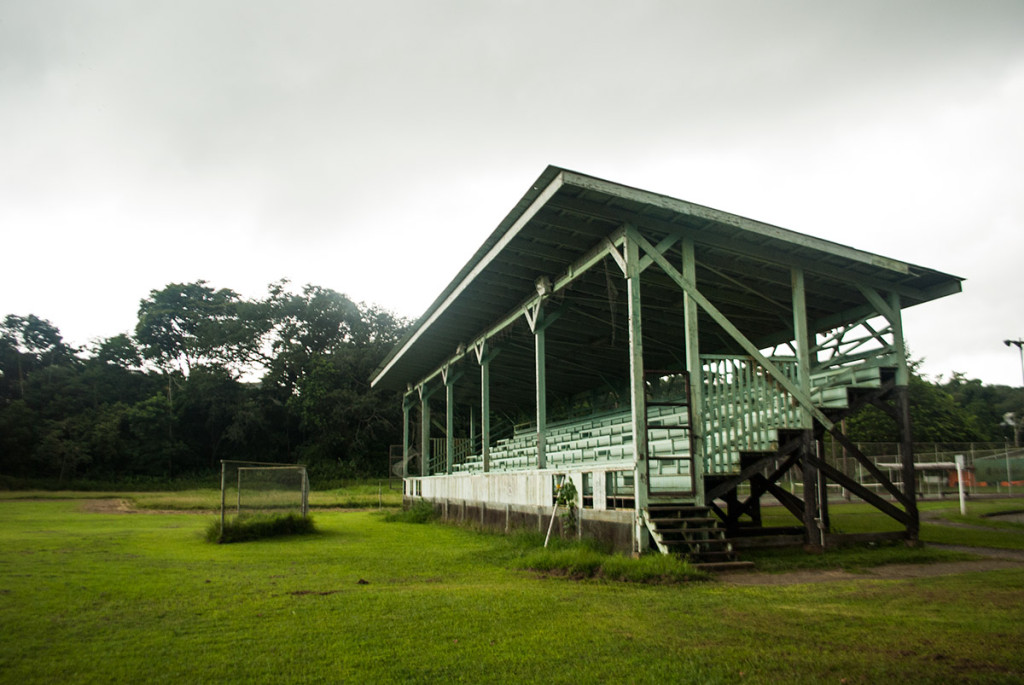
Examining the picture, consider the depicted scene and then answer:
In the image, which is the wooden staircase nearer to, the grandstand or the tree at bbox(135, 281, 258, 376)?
the grandstand

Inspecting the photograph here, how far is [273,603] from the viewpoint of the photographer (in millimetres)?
6387

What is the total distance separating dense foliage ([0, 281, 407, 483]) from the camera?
43219 mm

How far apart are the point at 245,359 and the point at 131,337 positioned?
9239 mm

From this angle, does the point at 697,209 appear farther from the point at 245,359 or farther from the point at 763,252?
the point at 245,359

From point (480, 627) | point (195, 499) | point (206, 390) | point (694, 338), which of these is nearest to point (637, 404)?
point (694, 338)

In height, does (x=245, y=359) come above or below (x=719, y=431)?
above

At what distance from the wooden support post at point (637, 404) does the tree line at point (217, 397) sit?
3601 centimetres

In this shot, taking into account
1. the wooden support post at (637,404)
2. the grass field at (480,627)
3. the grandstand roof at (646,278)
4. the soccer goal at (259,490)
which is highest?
the grandstand roof at (646,278)

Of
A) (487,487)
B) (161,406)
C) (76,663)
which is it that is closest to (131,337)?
(161,406)

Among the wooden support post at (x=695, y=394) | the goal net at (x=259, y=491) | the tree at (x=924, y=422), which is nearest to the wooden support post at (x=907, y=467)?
the wooden support post at (x=695, y=394)

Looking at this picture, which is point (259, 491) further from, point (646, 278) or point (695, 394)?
point (695, 394)

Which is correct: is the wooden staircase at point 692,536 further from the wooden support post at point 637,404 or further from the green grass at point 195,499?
the green grass at point 195,499

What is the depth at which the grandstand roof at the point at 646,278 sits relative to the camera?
9984 millimetres

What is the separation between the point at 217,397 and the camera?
4753 centimetres
